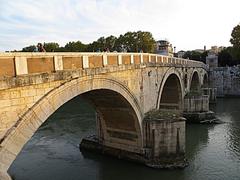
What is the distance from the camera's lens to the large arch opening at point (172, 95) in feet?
74.6

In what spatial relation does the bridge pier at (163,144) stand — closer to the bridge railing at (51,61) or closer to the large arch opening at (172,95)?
the bridge railing at (51,61)

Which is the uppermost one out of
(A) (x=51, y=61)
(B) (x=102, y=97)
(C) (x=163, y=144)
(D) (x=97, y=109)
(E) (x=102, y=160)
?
(A) (x=51, y=61)

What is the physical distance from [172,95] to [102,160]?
38.3 feet

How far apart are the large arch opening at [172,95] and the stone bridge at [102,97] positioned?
9.61 feet

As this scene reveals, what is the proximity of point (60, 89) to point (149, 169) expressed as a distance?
660 cm

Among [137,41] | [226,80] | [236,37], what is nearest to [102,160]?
[226,80]

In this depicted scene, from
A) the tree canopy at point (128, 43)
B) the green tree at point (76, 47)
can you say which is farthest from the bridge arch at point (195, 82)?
the green tree at point (76, 47)

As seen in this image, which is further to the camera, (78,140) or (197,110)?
(197,110)

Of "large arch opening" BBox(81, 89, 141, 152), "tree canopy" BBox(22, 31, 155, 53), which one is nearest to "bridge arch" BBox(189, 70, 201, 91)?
"tree canopy" BBox(22, 31, 155, 53)

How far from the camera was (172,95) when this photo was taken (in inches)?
920

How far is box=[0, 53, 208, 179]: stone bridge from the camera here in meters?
5.48

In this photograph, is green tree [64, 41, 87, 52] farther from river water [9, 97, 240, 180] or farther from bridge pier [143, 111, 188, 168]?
bridge pier [143, 111, 188, 168]

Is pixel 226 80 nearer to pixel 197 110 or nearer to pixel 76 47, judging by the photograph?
pixel 197 110

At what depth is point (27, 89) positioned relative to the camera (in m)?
5.88
